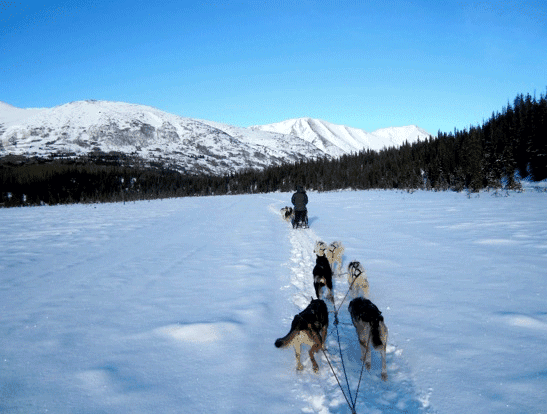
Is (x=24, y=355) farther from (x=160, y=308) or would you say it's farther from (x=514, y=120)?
(x=514, y=120)

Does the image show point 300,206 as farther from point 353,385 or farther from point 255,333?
point 353,385

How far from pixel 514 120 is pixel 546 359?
182ft

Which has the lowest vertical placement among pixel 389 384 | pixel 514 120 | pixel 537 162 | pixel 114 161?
pixel 389 384

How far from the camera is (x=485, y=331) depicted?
3.98m

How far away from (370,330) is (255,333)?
1.81 metres

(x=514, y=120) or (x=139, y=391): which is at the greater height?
(x=514, y=120)

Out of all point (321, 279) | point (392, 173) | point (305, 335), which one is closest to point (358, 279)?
point (321, 279)

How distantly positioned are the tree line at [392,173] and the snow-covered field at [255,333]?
3344 cm

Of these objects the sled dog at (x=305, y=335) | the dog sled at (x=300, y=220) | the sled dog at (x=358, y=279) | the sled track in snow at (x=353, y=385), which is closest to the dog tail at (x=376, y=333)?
the sled track in snow at (x=353, y=385)

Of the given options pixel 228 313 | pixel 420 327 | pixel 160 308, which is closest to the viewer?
pixel 420 327

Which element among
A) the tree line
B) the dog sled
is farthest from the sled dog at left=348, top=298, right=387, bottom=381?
the tree line

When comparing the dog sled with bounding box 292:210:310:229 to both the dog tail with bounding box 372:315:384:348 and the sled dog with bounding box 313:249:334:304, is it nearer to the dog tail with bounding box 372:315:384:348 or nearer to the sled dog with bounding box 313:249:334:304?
the sled dog with bounding box 313:249:334:304

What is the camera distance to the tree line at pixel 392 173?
119 ft

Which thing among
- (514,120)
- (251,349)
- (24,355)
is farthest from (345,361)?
(514,120)
